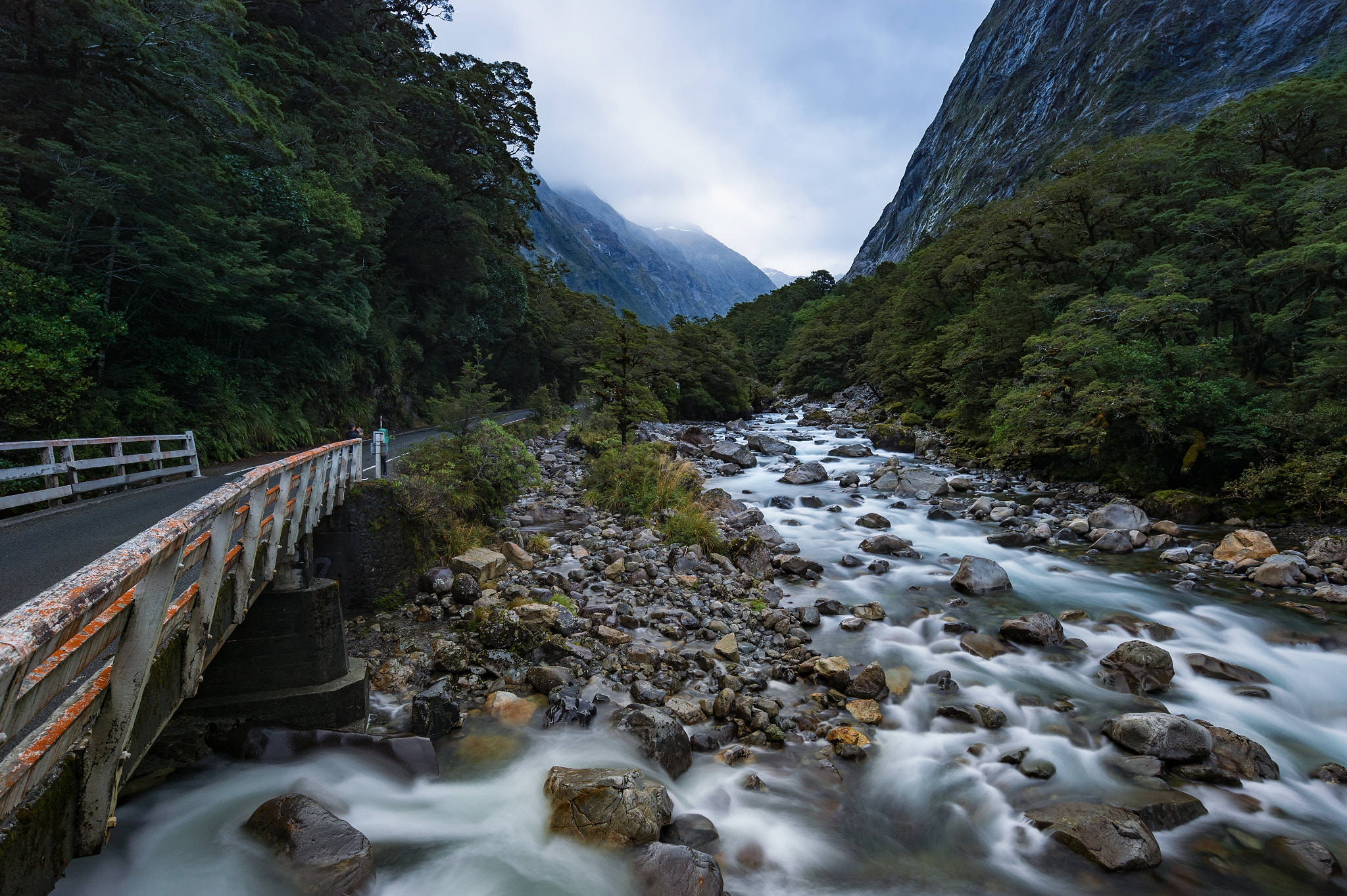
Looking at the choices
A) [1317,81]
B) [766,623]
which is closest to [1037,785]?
[766,623]

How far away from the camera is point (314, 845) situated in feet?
13.9

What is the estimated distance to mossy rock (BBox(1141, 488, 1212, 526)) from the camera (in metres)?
13.8

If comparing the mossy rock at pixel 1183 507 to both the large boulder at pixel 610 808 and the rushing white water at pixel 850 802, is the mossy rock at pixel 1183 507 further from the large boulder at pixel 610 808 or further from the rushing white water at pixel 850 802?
the large boulder at pixel 610 808

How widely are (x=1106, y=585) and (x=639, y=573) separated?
29.6ft

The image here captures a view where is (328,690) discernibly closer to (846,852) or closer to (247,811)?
(247,811)

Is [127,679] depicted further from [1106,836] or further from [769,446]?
[769,446]

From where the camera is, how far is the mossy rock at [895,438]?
27.1 metres

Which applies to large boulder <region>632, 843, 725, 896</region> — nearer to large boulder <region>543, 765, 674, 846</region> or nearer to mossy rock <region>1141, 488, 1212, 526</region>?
large boulder <region>543, 765, 674, 846</region>

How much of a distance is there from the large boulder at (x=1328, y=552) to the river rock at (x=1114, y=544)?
271 cm

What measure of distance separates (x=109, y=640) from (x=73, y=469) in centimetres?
887

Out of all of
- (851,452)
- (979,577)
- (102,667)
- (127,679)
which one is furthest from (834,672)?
(851,452)

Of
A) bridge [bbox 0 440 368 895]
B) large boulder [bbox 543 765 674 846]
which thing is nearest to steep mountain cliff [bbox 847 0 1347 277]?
large boulder [bbox 543 765 674 846]

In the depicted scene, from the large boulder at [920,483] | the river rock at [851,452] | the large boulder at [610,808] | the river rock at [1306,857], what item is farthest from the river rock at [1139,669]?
the river rock at [851,452]

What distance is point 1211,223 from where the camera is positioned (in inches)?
684
